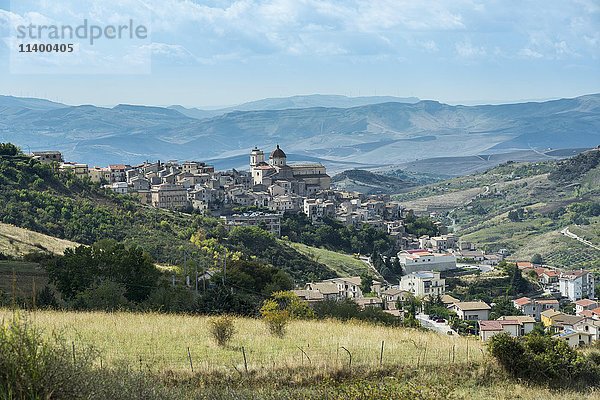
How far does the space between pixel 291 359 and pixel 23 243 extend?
59.8 ft

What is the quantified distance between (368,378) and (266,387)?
105 cm

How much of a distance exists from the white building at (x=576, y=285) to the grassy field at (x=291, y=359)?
Answer: 104 feet

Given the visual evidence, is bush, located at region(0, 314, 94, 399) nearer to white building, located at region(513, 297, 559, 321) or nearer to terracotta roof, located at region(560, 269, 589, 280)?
white building, located at region(513, 297, 559, 321)

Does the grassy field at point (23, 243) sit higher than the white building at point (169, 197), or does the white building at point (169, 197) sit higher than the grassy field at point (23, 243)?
the white building at point (169, 197)

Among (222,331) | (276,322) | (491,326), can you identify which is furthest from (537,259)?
(222,331)

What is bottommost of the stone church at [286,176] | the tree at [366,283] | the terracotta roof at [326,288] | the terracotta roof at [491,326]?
the terracotta roof at [491,326]

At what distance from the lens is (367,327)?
9477 millimetres

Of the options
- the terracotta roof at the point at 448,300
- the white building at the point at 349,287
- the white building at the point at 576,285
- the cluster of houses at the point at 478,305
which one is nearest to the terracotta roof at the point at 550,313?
the cluster of houses at the point at 478,305

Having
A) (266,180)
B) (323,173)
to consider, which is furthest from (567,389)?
(323,173)

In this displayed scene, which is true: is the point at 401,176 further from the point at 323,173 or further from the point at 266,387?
the point at 266,387

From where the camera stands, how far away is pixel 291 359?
6.98 metres

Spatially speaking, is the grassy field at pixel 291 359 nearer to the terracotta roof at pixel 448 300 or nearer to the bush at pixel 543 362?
the bush at pixel 543 362

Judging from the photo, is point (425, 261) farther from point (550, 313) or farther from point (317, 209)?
point (550, 313)

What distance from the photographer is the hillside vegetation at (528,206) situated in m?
57.5
